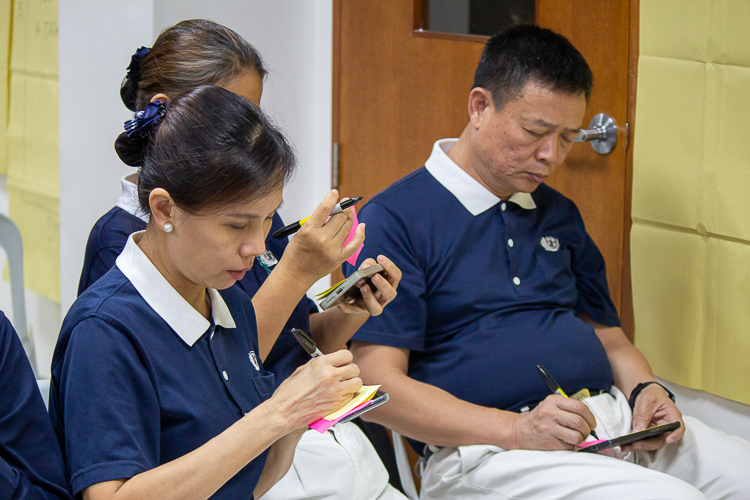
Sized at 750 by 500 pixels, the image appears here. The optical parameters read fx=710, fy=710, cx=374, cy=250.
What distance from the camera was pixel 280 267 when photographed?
1.22 m

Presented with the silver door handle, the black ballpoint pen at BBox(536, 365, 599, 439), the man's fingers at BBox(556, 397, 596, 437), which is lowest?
the man's fingers at BBox(556, 397, 596, 437)

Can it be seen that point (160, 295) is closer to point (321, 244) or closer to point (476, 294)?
point (321, 244)

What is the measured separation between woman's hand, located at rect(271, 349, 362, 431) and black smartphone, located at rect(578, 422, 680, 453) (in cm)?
61

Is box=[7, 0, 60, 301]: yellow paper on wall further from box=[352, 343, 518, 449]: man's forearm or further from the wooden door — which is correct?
box=[352, 343, 518, 449]: man's forearm

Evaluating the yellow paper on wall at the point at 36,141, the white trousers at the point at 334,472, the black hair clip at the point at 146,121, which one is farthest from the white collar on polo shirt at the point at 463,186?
the yellow paper on wall at the point at 36,141

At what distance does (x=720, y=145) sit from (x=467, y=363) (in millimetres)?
770

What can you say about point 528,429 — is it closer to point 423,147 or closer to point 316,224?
point 316,224

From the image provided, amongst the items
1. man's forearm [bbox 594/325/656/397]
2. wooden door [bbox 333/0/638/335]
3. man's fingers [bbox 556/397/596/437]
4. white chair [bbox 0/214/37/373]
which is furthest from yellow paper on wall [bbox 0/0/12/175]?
man's fingers [bbox 556/397/596/437]

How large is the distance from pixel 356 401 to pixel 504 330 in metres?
0.64

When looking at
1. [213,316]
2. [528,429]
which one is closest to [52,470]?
[213,316]

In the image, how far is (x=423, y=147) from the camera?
93.0 inches

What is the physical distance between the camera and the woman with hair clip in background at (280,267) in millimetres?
1198

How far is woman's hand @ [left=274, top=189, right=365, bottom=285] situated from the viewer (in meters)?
1.16

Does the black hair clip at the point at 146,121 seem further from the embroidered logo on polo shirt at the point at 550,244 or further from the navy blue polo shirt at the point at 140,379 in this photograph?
the embroidered logo on polo shirt at the point at 550,244
